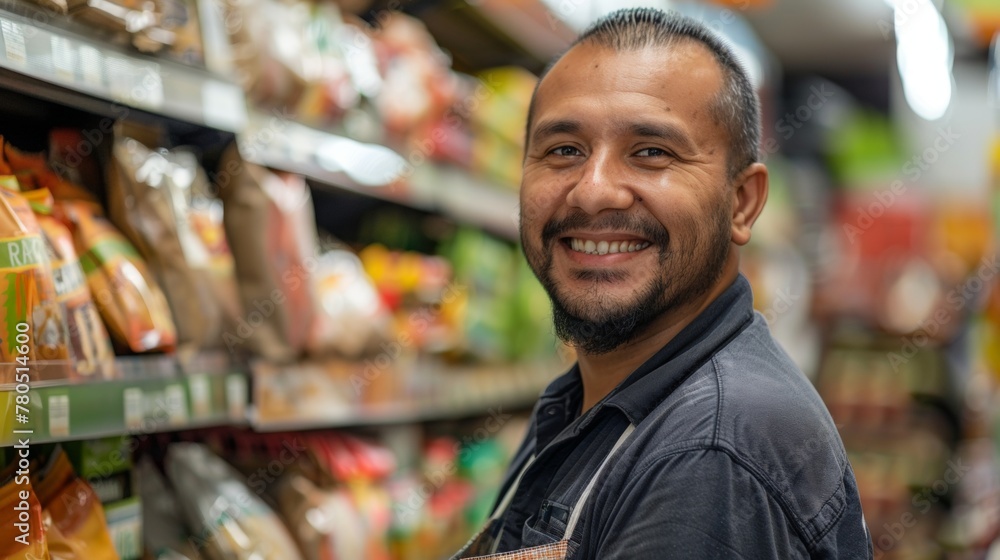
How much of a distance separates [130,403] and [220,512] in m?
0.42

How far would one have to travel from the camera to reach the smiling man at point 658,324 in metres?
0.96

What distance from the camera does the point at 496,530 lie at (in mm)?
1371

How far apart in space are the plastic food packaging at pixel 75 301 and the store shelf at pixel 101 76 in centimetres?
19

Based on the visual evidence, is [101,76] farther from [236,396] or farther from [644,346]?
[644,346]

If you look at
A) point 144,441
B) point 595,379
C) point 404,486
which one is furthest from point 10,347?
point 404,486

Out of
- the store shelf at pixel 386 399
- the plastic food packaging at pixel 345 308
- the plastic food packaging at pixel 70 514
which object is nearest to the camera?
Answer: the plastic food packaging at pixel 70 514

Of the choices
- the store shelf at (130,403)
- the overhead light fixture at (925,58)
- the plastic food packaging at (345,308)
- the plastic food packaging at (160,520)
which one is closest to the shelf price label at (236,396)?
the store shelf at (130,403)

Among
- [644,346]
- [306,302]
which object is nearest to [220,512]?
[306,302]

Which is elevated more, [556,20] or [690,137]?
[556,20]

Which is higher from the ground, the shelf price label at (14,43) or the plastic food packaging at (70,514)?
the shelf price label at (14,43)

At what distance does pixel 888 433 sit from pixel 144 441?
3.96 meters

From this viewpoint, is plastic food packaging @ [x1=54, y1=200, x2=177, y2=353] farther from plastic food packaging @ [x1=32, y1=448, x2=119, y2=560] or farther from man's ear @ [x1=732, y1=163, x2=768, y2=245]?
man's ear @ [x1=732, y1=163, x2=768, y2=245]

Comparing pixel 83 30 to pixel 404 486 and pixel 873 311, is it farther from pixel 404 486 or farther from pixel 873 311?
pixel 873 311

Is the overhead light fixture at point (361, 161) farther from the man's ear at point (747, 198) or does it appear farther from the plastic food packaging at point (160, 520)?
the man's ear at point (747, 198)
